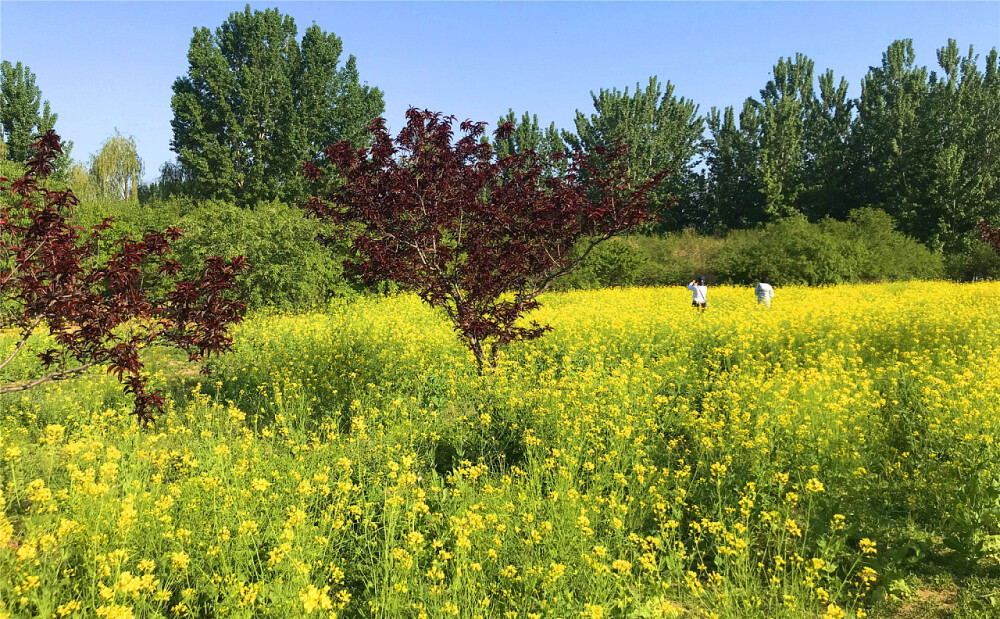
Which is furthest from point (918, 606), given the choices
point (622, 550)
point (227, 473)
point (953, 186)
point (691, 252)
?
point (953, 186)

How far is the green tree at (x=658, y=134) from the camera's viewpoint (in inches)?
1738

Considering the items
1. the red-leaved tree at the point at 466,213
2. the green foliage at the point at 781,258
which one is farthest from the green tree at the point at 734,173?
the red-leaved tree at the point at 466,213

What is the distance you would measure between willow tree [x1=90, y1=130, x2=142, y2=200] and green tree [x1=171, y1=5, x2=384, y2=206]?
5.18m

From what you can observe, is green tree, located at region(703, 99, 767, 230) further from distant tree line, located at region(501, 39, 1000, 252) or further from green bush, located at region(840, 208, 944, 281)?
green bush, located at region(840, 208, 944, 281)

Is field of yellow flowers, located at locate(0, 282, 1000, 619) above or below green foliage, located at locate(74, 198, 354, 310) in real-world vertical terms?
below

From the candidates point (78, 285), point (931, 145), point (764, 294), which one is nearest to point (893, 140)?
point (931, 145)

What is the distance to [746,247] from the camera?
2555cm

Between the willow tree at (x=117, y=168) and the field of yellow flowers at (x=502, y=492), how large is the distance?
3556 centimetres

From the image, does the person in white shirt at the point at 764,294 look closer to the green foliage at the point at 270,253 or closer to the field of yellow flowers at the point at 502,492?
the field of yellow flowers at the point at 502,492

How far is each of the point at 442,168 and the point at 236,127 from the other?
105ft

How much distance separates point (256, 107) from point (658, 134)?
105 feet

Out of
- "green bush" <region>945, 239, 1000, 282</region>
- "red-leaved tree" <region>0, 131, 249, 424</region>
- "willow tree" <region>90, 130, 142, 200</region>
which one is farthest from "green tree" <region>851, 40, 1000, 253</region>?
"willow tree" <region>90, 130, 142, 200</region>

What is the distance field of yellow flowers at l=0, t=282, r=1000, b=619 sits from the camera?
283 cm

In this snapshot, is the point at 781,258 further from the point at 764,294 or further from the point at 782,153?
the point at 782,153
